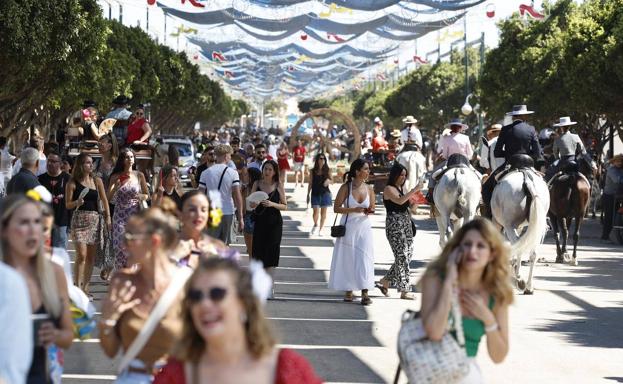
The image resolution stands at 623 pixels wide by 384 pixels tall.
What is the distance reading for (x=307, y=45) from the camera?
65500 mm

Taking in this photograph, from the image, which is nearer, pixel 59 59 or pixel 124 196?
pixel 124 196

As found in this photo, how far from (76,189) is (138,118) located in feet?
22.9

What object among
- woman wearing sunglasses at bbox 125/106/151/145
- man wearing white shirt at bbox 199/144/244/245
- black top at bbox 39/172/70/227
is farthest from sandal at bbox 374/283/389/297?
woman wearing sunglasses at bbox 125/106/151/145

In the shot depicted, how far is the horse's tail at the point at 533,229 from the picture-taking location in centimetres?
1822

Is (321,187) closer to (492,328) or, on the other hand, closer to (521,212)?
(521,212)

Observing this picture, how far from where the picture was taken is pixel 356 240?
56.2ft

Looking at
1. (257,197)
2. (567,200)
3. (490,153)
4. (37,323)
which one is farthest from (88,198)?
(37,323)

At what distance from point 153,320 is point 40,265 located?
1.96ft

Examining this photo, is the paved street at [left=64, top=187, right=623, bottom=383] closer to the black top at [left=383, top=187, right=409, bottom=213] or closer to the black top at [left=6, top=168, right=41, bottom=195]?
the black top at [left=383, top=187, right=409, bottom=213]

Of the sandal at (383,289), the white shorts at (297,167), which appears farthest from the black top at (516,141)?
the white shorts at (297,167)

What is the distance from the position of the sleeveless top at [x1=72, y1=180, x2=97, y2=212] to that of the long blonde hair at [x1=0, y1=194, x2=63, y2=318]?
10.3 meters

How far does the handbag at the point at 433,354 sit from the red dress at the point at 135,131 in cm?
1719

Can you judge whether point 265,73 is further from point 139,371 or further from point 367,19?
point 139,371

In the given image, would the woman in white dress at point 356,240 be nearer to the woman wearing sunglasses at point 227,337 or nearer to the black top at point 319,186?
the black top at point 319,186
